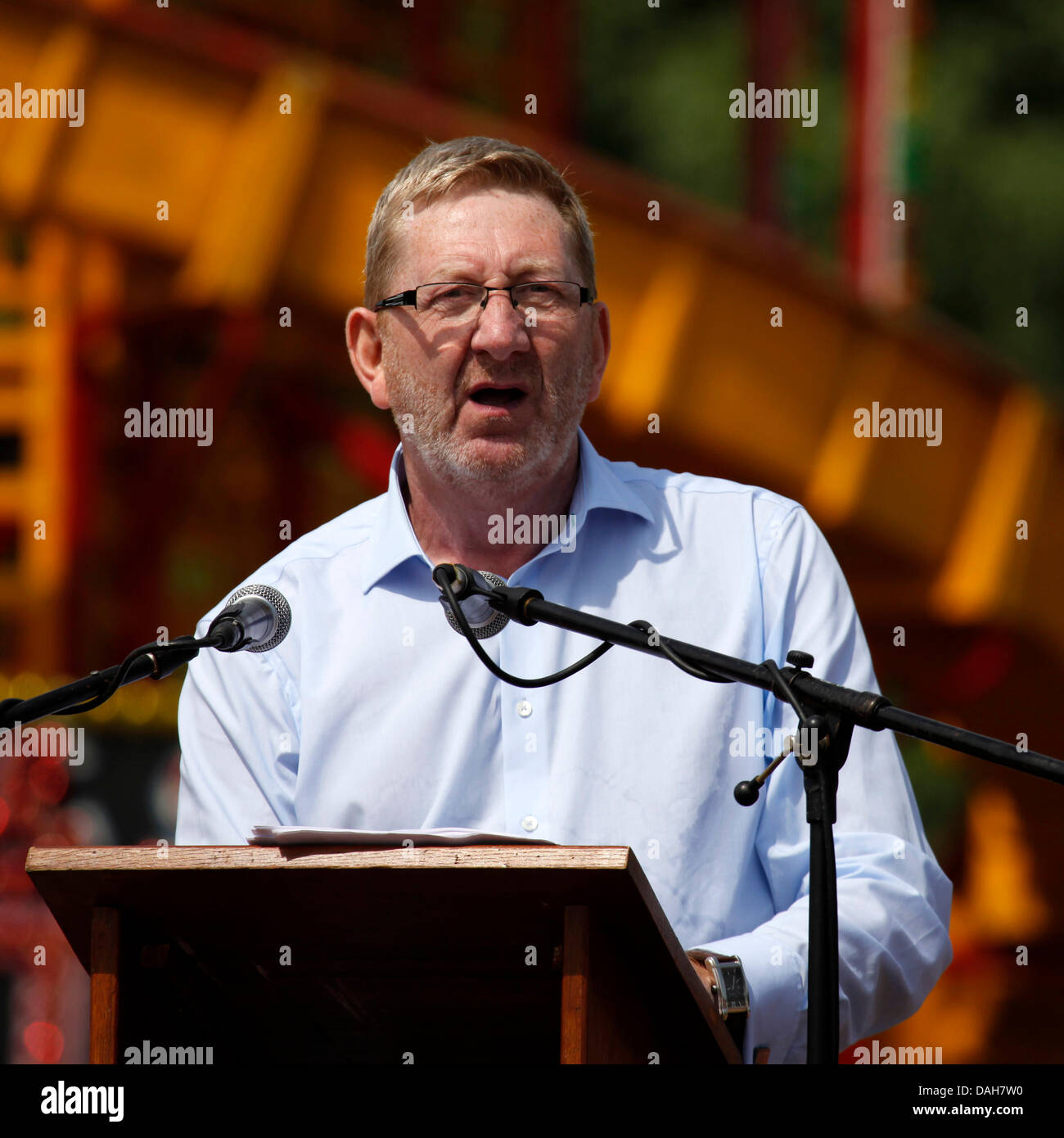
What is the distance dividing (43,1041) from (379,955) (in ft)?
14.1

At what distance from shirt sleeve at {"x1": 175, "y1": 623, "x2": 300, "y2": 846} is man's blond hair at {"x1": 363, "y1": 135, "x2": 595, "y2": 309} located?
0.80m

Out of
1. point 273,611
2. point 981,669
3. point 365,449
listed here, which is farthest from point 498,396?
point 365,449

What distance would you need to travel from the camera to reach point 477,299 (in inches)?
119

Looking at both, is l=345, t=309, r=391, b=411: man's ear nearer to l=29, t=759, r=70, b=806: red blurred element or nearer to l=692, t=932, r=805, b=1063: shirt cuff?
l=692, t=932, r=805, b=1063: shirt cuff

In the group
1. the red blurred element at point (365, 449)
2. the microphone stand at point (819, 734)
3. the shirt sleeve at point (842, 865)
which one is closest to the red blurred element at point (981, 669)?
the red blurred element at point (365, 449)

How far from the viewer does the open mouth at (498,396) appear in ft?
10.0

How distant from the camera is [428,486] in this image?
126 inches

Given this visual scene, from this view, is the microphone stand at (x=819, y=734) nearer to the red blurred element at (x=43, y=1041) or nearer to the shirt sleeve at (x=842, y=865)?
the shirt sleeve at (x=842, y=865)

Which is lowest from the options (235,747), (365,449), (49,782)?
(235,747)

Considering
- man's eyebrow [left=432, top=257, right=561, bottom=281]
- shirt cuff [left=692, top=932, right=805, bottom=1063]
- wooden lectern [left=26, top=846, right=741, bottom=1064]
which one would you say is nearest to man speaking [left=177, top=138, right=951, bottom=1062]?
man's eyebrow [left=432, top=257, right=561, bottom=281]

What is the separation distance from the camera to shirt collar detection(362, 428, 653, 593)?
123 inches

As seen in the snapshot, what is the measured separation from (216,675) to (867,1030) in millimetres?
1356

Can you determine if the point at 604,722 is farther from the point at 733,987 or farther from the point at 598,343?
the point at 598,343

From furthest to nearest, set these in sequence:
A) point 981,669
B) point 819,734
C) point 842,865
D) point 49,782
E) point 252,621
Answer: point 981,669 → point 49,782 → point 842,865 → point 252,621 → point 819,734
